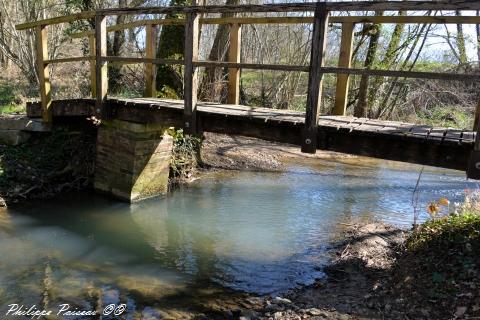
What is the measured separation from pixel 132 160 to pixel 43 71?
2646 millimetres

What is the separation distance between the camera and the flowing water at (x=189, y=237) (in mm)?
5977

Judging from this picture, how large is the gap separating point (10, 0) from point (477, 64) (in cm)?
1687

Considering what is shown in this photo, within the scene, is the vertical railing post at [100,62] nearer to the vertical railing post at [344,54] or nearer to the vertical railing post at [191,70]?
the vertical railing post at [191,70]

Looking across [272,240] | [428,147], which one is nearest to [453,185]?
[272,240]

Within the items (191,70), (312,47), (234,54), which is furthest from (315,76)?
(234,54)

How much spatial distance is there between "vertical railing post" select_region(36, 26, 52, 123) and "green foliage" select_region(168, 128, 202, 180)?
9.20 feet

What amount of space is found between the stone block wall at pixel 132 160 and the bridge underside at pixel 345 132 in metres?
1.26

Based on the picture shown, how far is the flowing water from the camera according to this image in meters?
5.98

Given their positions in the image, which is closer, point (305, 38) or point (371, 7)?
point (371, 7)

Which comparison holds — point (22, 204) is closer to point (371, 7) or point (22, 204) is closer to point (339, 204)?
point (339, 204)

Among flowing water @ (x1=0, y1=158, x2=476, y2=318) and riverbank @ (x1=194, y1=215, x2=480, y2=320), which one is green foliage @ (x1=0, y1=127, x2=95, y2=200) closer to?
flowing water @ (x1=0, y1=158, x2=476, y2=318)

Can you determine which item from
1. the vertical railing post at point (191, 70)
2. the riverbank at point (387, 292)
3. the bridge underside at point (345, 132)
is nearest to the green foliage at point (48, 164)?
the bridge underside at point (345, 132)

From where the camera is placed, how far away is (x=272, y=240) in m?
7.73

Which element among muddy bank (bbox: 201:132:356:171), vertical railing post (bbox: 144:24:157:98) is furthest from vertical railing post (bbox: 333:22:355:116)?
muddy bank (bbox: 201:132:356:171)
